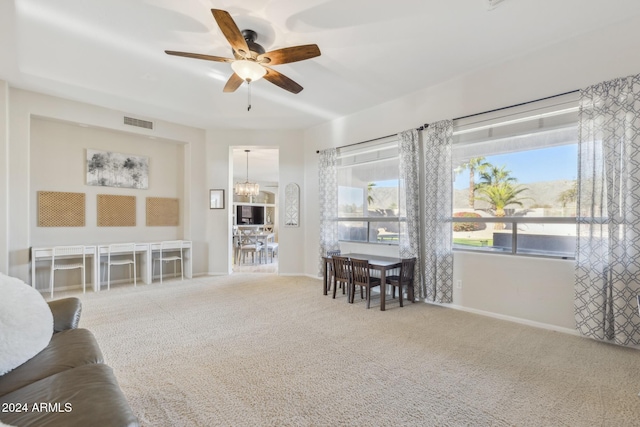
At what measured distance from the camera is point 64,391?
4.08ft

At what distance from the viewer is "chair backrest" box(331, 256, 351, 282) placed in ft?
14.1

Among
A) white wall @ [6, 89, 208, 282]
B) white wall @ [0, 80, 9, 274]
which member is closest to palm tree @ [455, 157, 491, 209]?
white wall @ [6, 89, 208, 282]

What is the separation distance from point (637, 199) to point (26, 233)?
7401 mm

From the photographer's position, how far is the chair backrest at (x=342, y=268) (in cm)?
431

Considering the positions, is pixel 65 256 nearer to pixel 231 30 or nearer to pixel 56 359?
pixel 56 359

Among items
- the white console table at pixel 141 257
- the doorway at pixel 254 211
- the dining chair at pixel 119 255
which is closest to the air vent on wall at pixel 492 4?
the doorway at pixel 254 211

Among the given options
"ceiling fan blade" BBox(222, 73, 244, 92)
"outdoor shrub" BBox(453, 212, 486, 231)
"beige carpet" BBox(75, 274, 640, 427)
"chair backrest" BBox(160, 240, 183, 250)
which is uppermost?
"ceiling fan blade" BBox(222, 73, 244, 92)

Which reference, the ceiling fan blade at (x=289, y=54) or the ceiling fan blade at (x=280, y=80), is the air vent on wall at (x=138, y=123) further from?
the ceiling fan blade at (x=289, y=54)

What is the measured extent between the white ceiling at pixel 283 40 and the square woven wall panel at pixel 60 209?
1574 mm

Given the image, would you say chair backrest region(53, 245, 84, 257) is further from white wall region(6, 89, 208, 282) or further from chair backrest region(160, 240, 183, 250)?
chair backrest region(160, 240, 183, 250)

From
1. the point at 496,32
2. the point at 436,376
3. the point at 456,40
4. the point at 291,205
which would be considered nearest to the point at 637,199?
the point at 496,32

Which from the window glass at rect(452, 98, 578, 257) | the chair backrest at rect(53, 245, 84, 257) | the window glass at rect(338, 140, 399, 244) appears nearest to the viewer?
the window glass at rect(452, 98, 578, 257)

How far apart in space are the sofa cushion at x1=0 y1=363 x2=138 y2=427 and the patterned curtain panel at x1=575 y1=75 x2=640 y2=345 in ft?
12.4

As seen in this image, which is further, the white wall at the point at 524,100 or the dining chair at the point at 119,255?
the dining chair at the point at 119,255
